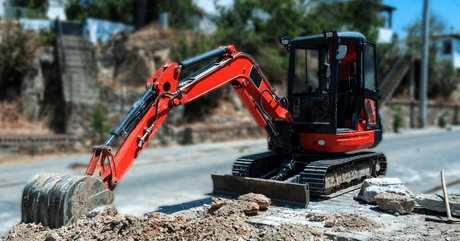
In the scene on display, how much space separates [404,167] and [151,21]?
1865 centimetres

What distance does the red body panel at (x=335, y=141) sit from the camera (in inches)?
255

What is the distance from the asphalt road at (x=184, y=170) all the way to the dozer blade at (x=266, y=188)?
100 centimetres

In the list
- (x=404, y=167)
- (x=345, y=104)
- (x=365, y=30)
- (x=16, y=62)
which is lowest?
(x=404, y=167)

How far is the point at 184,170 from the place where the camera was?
1312cm

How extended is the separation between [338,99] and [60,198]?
4.64 meters

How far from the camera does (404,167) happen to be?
13.6 m

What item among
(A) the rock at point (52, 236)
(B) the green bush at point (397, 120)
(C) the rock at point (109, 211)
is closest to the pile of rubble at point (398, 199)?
(C) the rock at point (109, 211)

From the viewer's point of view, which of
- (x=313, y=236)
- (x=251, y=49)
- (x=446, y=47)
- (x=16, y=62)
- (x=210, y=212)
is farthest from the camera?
(x=446, y=47)

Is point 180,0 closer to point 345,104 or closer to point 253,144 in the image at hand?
point 253,144

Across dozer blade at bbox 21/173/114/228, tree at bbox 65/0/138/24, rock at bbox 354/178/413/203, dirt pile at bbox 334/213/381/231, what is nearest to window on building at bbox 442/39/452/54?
tree at bbox 65/0/138/24

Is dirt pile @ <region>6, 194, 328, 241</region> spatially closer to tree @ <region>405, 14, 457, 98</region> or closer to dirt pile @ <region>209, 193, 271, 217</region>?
dirt pile @ <region>209, 193, 271, 217</region>

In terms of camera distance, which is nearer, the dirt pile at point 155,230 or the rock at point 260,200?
the dirt pile at point 155,230

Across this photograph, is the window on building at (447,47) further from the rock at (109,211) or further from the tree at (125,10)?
the rock at (109,211)

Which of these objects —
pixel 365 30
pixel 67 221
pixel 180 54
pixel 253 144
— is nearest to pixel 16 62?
pixel 180 54
